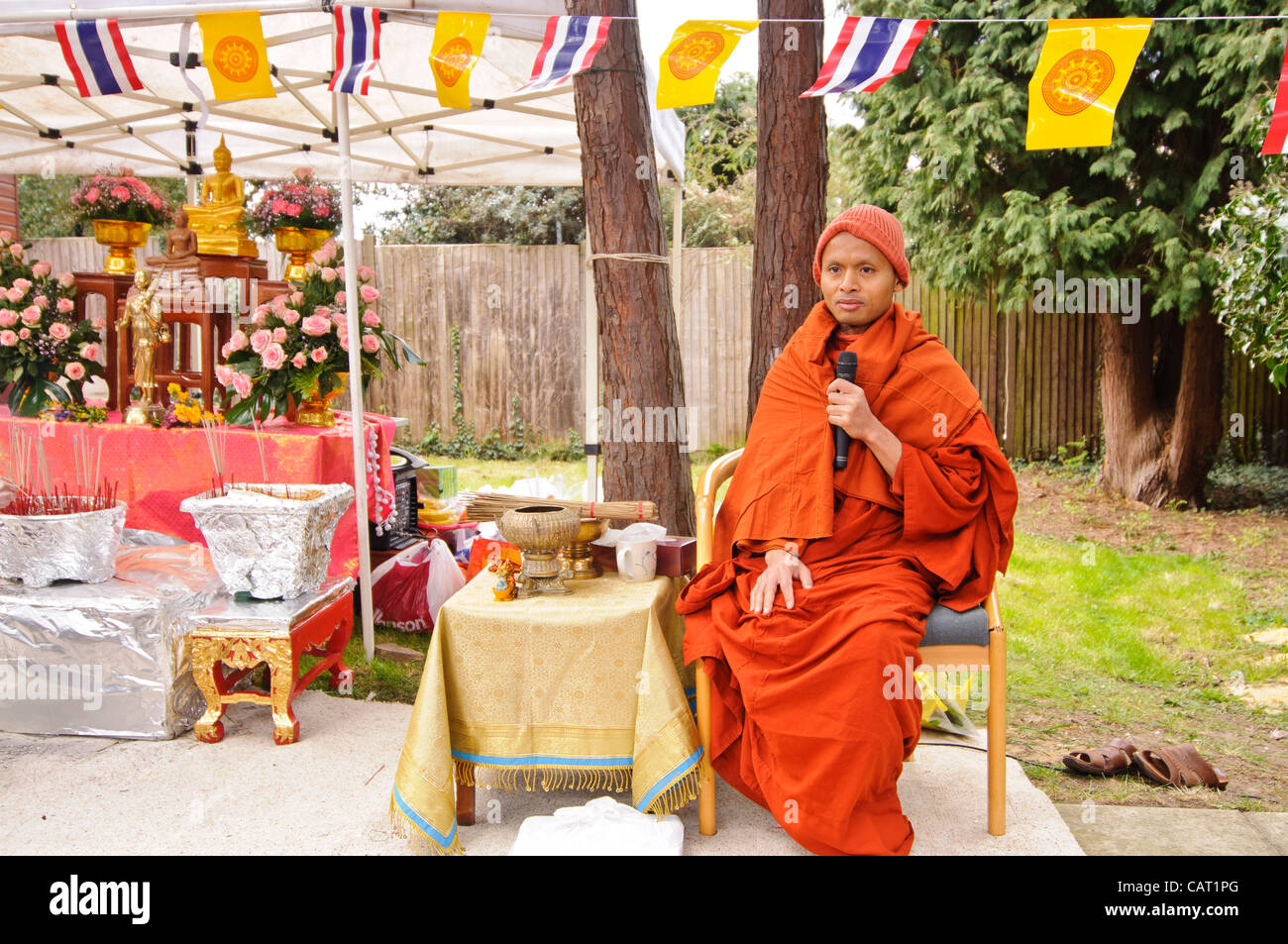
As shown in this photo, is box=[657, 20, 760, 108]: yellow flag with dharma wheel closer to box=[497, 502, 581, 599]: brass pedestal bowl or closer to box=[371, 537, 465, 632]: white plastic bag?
box=[497, 502, 581, 599]: brass pedestal bowl

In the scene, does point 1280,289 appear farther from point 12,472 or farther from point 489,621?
point 12,472

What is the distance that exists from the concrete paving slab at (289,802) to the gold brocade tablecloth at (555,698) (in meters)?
0.27

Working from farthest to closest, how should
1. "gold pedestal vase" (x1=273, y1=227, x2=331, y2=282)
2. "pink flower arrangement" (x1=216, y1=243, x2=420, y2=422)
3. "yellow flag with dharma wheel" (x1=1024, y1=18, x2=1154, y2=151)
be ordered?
"gold pedestal vase" (x1=273, y1=227, x2=331, y2=282) → "pink flower arrangement" (x1=216, y1=243, x2=420, y2=422) → "yellow flag with dharma wheel" (x1=1024, y1=18, x2=1154, y2=151)

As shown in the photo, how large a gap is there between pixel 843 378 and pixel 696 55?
56.5 inches

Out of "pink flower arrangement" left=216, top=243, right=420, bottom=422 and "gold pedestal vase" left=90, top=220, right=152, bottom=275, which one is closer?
"pink flower arrangement" left=216, top=243, right=420, bottom=422

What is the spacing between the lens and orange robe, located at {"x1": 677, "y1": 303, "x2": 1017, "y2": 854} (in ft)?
8.15

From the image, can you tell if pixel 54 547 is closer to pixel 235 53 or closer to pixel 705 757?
pixel 235 53

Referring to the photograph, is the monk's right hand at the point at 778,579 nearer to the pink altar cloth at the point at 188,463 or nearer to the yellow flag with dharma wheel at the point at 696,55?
the yellow flag with dharma wheel at the point at 696,55

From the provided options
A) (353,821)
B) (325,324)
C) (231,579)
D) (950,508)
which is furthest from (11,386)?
(950,508)

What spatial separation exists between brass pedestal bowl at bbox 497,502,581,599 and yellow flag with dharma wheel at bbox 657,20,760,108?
1595 millimetres

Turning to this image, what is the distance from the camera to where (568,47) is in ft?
11.8

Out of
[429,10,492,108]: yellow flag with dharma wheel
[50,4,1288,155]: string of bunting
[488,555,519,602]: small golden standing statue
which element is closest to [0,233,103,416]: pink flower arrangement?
[50,4,1288,155]: string of bunting

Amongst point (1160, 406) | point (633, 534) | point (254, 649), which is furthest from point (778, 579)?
point (1160, 406)

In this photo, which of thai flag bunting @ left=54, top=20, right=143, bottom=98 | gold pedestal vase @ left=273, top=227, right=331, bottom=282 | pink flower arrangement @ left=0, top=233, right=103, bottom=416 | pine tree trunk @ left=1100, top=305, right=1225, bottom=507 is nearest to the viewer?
thai flag bunting @ left=54, top=20, right=143, bottom=98
